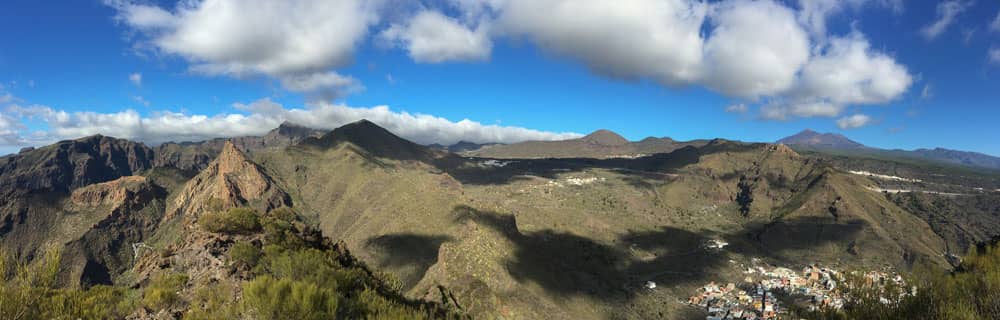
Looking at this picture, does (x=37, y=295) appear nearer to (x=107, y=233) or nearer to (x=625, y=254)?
(x=625, y=254)

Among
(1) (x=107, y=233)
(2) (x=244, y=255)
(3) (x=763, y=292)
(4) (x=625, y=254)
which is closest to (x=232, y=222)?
(2) (x=244, y=255)

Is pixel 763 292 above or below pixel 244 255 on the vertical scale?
below

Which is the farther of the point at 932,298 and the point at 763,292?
the point at 763,292

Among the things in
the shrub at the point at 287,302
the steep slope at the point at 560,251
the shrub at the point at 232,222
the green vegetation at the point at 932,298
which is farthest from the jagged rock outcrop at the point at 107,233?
the green vegetation at the point at 932,298

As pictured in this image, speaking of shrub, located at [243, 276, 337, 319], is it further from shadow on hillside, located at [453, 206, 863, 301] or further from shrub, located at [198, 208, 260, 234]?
shadow on hillside, located at [453, 206, 863, 301]

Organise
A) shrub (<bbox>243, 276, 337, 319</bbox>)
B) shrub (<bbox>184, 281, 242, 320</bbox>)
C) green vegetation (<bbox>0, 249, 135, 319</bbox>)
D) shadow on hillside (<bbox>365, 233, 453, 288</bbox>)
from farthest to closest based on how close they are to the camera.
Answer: shadow on hillside (<bbox>365, 233, 453, 288</bbox>)
shrub (<bbox>184, 281, 242, 320</bbox>)
shrub (<bbox>243, 276, 337, 319</bbox>)
green vegetation (<bbox>0, 249, 135, 319</bbox>)

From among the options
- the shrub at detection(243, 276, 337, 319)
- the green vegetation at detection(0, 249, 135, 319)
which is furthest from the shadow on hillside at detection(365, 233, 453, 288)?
the shrub at detection(243, 276, 337, 319)

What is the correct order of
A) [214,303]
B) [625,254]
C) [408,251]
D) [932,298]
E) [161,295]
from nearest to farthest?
[932,298] → [214,303] → [161,295] → [408,251] → [625,254]

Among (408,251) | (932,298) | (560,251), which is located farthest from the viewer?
(560,251)
